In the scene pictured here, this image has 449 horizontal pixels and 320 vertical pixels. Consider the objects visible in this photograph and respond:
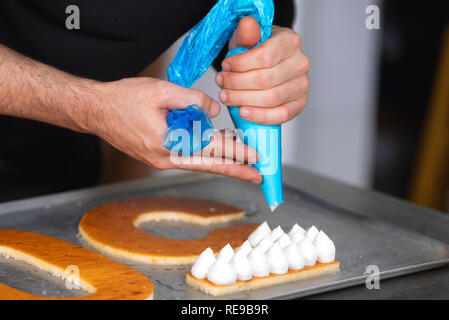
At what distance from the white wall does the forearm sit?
1.51 m

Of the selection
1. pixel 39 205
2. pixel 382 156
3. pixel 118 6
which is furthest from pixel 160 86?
pixel 382 156

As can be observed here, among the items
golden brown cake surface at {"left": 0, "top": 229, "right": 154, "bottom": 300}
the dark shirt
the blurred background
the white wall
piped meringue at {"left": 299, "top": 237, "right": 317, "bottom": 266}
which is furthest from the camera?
the white wall

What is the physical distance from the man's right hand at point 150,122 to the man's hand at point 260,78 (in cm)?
6

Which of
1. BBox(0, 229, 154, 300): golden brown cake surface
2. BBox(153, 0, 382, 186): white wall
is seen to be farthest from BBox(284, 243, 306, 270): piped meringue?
BBox(153, 0, 382, 186): white wall

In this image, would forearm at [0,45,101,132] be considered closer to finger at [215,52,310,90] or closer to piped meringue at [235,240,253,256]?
finger at [215,52,310,90]

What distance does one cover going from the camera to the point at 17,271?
1.06 metres

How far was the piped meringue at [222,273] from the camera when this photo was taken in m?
0.96

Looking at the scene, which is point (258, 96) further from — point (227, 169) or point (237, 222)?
point (237, 222)

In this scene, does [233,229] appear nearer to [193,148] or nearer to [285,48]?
[193,148]

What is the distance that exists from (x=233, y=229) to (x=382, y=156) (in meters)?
2.10

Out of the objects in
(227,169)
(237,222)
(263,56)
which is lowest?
(237,222)

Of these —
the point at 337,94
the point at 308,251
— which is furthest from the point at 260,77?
the point at 337,94

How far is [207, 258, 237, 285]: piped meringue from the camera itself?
3.14 feet

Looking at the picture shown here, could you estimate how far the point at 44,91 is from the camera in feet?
3.74
